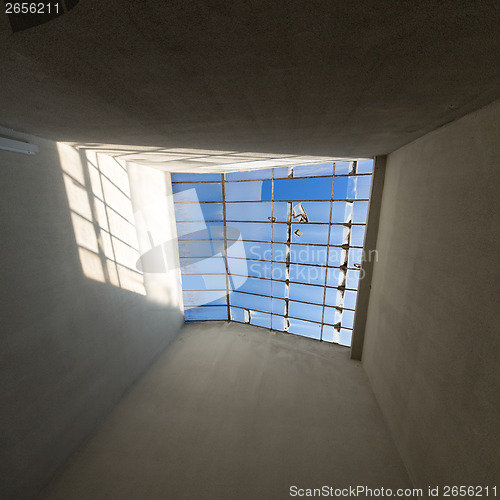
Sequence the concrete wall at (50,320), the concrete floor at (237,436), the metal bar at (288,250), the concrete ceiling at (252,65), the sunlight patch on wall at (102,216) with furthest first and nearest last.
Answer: the metal bar at (288,250) → the sunlight patch on wall at (102,216) → the concrete floor at (237,436) → the concrete wall at (50,320) → the concrete ceiling at (252,65)

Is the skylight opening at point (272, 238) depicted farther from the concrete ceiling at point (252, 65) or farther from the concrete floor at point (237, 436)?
the concrete ceiling at point (252, 65)

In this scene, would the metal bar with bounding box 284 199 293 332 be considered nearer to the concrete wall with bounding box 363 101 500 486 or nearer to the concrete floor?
the concrete floor

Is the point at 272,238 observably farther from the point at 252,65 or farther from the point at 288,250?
the point at 252,65

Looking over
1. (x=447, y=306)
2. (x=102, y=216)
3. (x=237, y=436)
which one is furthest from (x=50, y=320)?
(x=447, y=306)

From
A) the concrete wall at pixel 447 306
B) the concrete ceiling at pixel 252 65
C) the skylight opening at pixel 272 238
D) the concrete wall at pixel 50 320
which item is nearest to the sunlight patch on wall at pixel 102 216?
the concrete wall at pixel 50 320

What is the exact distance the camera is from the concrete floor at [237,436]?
3609mm

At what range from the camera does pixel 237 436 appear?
4.34 metres

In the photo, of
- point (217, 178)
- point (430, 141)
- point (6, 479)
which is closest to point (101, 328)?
point (6, 479)

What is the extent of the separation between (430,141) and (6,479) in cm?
763

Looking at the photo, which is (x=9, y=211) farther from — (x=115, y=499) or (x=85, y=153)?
(x=115, y=499)

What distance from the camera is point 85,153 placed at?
4.43m

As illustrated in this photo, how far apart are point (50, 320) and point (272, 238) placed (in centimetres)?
584

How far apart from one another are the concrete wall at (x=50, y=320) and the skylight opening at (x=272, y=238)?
3.63 m

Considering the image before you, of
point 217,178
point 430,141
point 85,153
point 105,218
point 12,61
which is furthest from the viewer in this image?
point 217,178
